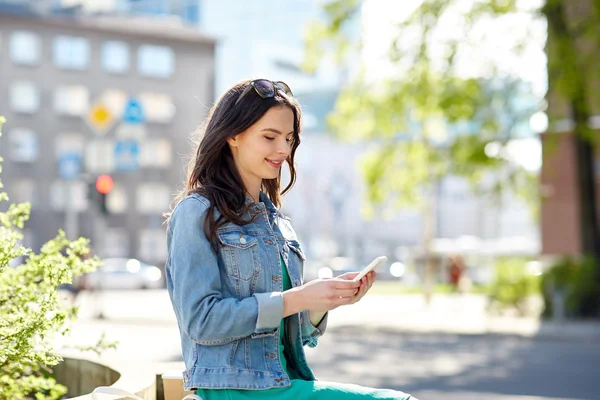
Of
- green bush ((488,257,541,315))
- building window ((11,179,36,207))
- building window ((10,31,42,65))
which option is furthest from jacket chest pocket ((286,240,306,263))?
building window ((11,179,36,207))

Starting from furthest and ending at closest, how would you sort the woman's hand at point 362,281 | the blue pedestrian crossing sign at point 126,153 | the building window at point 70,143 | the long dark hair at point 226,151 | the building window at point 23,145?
the building window at point 70,143
the building window at point 23,145
the blue pedestrian crossing sign at point 126,153
the long dark hair at point 226,151
the woman's hand at point 362,281

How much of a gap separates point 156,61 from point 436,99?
47.8 meters

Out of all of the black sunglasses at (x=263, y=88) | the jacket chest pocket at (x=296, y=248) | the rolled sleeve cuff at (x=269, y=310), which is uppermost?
the black sunglasses at (x=263, y=88)

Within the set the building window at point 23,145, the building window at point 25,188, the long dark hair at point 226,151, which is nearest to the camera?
the long dark hair at point 226,151

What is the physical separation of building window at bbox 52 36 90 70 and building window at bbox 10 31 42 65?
3.56 feet

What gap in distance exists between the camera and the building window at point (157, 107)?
2648 inches

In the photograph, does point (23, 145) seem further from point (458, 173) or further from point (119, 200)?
point (458, 173)

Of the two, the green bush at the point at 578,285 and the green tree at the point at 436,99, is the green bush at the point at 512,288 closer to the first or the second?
the green bush at the point at 578,285

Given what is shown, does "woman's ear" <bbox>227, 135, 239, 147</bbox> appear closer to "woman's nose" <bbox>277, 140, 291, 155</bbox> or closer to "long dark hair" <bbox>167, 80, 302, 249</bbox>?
"long dark hair" <bbox>167, 80, 302, 249</bbox>

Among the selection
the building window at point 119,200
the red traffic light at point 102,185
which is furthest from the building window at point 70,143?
the red traffic light at point 102,185

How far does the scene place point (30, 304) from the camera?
360 cm

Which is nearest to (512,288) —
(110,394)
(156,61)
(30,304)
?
(30,304)

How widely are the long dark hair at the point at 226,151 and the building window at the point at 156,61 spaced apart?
64.5 metres

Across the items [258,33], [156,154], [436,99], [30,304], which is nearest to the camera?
[30,304]
